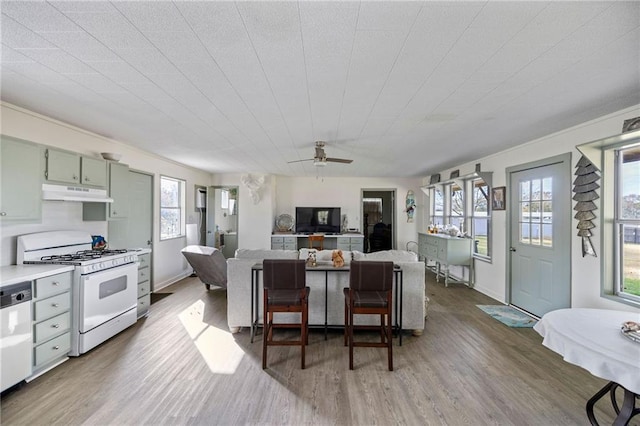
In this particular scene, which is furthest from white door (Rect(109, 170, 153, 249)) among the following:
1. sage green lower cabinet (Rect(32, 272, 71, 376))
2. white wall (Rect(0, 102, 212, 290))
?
sage green lower cabinet (Rect(32, 272, 71, 376))

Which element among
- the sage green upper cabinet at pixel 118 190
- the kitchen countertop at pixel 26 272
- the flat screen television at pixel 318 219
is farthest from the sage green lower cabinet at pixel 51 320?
the flat screen television at pixel 318 219

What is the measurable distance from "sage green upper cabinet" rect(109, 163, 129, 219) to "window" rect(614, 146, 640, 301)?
5696 mm

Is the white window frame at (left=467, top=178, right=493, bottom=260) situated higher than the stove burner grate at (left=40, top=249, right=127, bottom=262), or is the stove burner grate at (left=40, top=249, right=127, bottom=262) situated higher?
the white window frame at (left=467, top=178, right=493, bottom=260)

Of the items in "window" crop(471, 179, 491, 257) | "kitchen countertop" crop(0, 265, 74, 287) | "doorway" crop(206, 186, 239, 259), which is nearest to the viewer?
"kitchen countertop" crop(0, 265, 74, 287)

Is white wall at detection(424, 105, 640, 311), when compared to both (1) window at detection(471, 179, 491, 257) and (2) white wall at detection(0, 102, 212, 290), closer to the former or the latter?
(1) window at detection(471, 179, 491, 257)

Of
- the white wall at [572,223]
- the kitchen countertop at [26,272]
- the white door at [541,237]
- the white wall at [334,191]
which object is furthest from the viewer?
the white wall at [334,191]

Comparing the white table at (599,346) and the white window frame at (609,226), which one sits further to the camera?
the white window frame at (609,226)

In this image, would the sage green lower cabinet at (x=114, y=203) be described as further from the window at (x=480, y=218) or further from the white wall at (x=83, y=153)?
the window at (x=480, y=218)

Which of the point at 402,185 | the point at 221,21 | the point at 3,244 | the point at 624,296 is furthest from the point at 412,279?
the point at 402,185

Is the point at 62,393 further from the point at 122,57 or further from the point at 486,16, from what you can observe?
the point at 486,16

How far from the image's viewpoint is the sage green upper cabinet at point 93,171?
294 centimetres

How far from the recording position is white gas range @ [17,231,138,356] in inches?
98.9

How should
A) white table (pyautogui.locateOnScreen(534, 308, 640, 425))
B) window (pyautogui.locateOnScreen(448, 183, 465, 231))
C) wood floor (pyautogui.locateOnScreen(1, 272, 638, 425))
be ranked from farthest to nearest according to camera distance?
window (pyautogui.locateOnScreen(448, 183, 465, 231)), wood floor (pyautogui.locateOnScreen(1, 272, 638, 425)), white table (pyautogui.locateOnScreen(534, 308, 640, 425))

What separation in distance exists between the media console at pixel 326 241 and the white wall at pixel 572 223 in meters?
2.96
